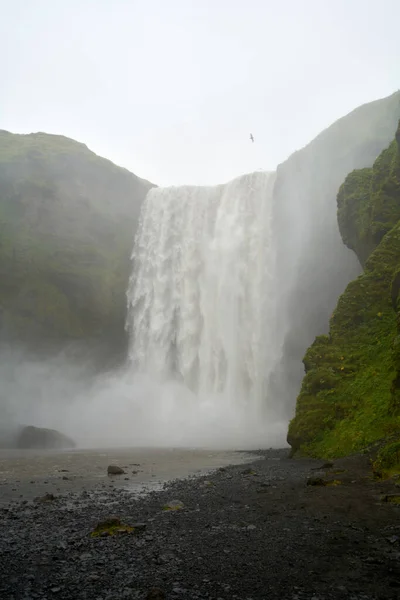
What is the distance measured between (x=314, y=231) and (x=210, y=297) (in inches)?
422

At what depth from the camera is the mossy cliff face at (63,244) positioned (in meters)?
42.8

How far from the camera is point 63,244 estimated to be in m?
45.0

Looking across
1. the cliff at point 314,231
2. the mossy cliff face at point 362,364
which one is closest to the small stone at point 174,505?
the mossy cliff face at point 362,364

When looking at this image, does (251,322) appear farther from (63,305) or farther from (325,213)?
(63,305)

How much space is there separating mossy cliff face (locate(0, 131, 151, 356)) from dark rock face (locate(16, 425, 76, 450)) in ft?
56.1

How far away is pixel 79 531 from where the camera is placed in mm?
6473

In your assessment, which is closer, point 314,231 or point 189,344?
point 314,231

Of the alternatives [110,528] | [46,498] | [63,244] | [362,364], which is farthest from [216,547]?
[63,244]

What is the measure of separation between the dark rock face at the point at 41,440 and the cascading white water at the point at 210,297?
367 inches

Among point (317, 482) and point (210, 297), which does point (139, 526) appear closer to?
point (317, 482)

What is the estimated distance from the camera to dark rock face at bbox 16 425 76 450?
84.6 feet

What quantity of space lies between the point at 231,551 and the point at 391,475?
442 cm

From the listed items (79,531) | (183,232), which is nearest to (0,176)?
(183,232)

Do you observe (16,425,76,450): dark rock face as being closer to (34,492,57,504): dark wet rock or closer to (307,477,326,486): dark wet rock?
(34,492,57,504): dark wet rock
